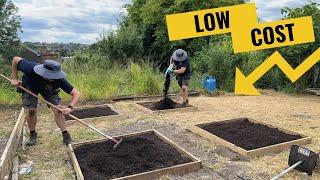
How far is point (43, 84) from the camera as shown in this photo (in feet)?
16.8

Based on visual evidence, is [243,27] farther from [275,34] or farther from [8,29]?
[8,29]

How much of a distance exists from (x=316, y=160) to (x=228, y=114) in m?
3.47

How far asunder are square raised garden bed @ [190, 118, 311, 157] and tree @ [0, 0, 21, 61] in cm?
795

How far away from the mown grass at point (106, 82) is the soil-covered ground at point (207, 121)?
819 mm

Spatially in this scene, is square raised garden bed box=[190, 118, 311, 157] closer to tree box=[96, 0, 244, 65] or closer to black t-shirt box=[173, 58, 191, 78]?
black t-shirt box=[173, 58, 191, 78]

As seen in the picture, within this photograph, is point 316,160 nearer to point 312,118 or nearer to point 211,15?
point 312,118

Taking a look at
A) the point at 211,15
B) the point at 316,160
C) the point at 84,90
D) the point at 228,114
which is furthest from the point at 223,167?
the point at 84,90

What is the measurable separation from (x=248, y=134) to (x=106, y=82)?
17.0 ft

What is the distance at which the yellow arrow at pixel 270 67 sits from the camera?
10234 millimetres

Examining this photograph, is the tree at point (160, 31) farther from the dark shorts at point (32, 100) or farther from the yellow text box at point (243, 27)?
the dark shorts at point (32, 100)

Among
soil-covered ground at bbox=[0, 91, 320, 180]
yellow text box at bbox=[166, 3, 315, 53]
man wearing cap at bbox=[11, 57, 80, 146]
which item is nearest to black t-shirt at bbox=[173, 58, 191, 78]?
soil-covered ground at bbox=[0, 91, 320, 180]

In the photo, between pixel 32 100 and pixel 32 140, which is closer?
pixel 32 100

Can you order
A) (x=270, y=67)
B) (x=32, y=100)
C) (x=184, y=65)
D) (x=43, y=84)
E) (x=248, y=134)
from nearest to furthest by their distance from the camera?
(x=43, y=84) → (x=32, y=100) → (x=248, y=134) → (x=184, y=65) → (x=270, y=67)

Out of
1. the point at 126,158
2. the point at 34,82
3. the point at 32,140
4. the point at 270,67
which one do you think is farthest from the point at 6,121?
the point at 270,67
